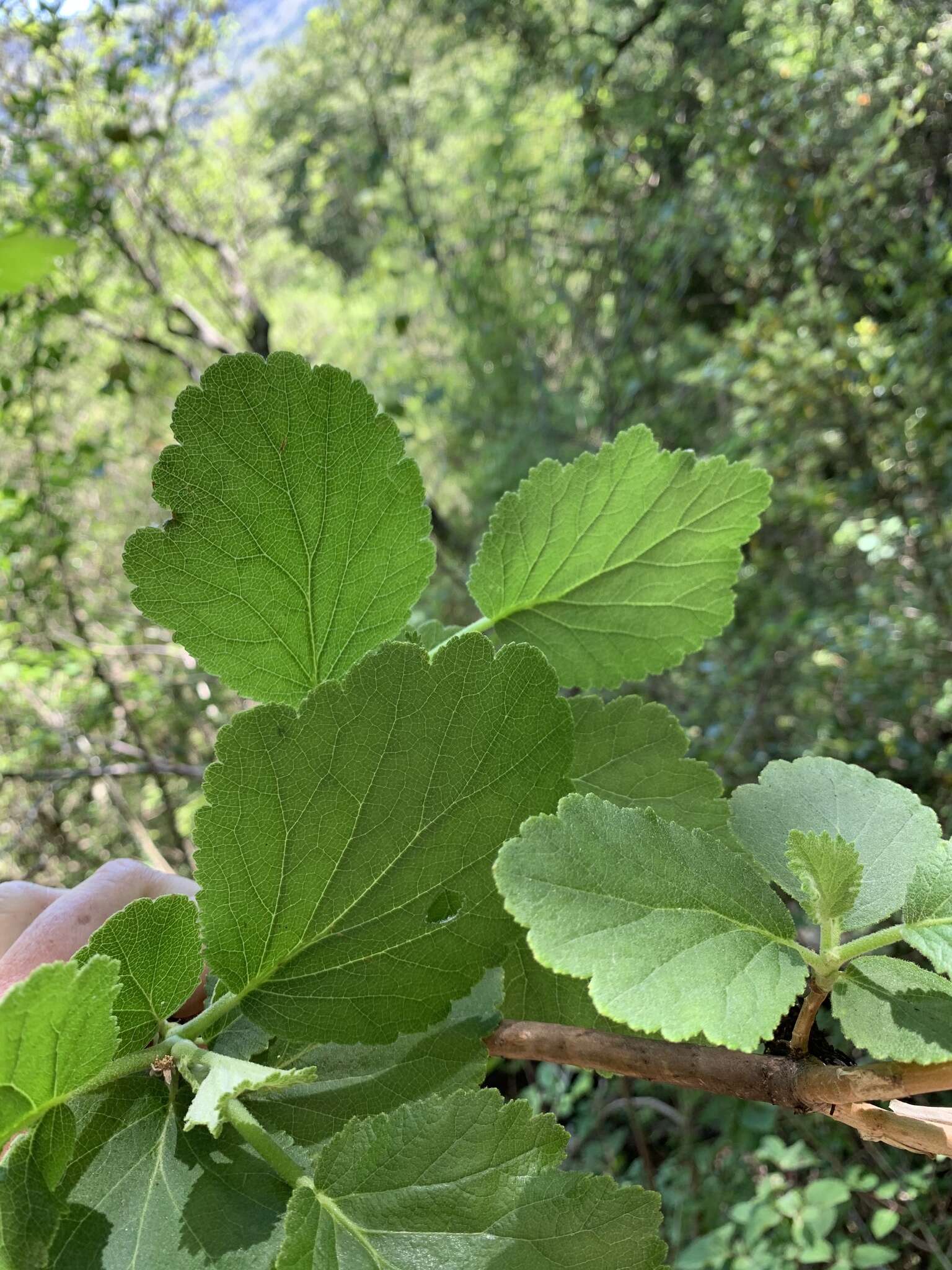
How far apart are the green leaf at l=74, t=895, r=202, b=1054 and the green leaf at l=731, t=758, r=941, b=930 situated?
0.62ft

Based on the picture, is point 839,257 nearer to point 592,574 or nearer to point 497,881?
point 592,574

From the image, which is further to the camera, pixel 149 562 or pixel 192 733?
pixel 192 733

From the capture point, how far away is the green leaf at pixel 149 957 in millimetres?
283

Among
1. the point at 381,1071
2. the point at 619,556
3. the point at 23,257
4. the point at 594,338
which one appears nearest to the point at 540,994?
the point at 381,1071

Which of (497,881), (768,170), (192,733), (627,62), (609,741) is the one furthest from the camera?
(192,733)

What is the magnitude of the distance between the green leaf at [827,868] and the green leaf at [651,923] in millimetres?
17

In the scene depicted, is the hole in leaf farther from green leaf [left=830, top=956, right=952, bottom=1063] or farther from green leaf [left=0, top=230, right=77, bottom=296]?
green leaf [left=0, top=230, right=77, bottom=296]

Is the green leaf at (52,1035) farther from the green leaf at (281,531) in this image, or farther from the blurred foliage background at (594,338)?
the blurred foliage background at (594,338)

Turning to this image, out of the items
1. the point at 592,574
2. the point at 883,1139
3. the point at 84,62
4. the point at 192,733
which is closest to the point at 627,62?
the point at 84,62

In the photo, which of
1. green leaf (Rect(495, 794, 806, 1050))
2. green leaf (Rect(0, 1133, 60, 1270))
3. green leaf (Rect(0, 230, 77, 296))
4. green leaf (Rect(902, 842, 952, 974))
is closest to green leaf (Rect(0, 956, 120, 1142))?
green leaf (Rect(0, 1133, 60, 1270))

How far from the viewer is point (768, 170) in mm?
2584

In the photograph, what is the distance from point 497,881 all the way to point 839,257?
9.50ft

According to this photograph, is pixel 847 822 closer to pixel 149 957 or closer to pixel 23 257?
pixel 149 957

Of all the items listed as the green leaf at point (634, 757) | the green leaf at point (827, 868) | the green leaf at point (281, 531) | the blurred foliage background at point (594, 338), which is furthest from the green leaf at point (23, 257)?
the green leaf at point (827, 868)
